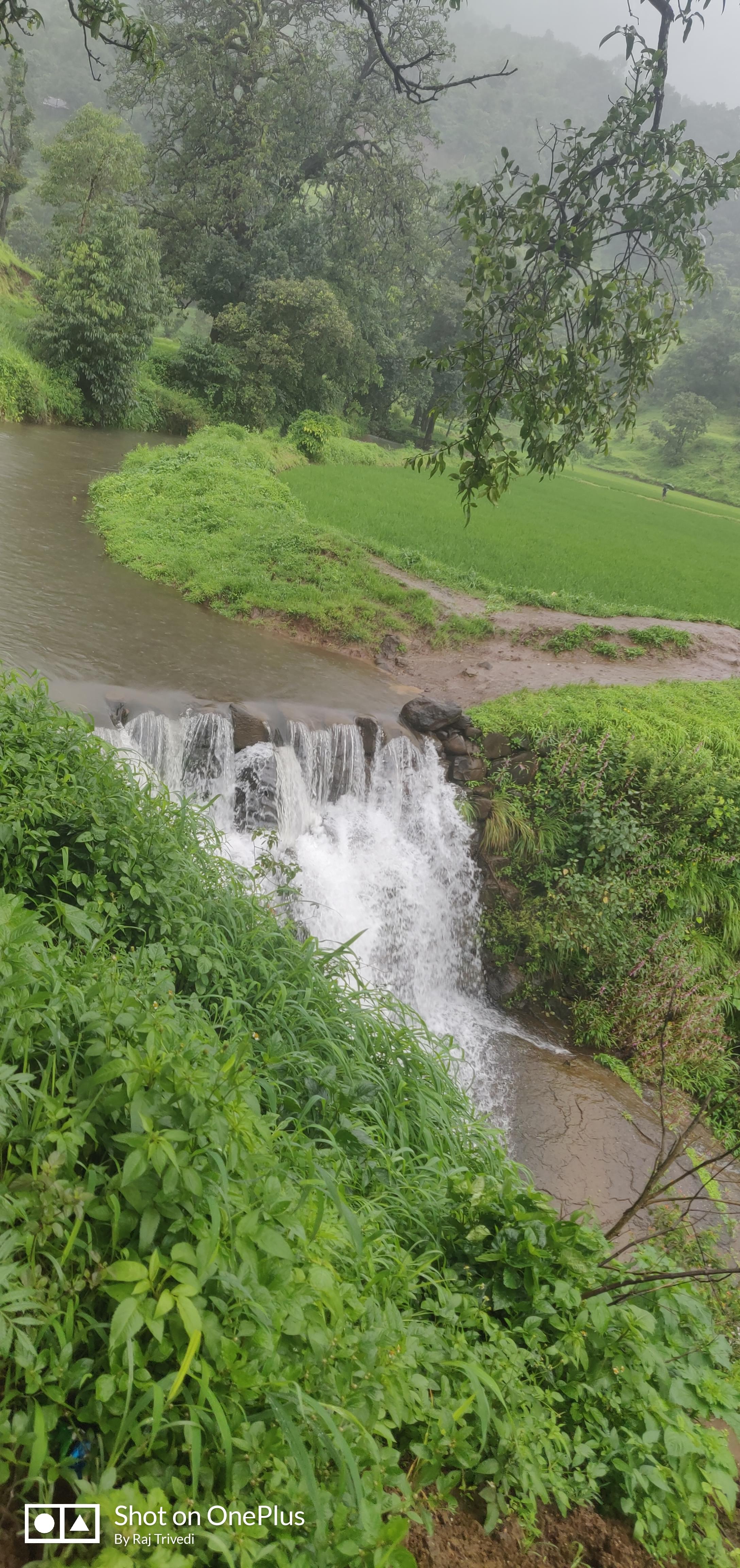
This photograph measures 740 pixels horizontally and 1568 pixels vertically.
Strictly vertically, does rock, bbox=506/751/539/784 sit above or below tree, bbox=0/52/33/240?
below

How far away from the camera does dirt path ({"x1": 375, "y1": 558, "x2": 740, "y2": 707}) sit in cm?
1007

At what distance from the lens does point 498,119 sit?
4267 inches

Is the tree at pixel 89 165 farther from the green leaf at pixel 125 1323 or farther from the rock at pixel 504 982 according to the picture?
the green leaf at pixel 125 1323

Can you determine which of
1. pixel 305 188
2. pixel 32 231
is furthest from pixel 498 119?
pixel 305 188

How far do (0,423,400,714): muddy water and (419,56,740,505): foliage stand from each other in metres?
4.59

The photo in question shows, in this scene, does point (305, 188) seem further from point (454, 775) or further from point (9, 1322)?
point (9, 1322)

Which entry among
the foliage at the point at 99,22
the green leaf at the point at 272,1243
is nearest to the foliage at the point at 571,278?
the foliage at the point at 99,22

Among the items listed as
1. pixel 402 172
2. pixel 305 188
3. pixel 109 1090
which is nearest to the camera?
pixel 109 1090

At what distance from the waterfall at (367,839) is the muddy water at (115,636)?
979mm

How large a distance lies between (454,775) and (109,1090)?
6.48 metres

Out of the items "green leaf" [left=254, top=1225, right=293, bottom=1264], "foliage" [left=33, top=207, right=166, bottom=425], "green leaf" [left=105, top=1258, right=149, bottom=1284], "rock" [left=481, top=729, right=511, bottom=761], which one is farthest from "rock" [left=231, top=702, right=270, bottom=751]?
"foliage" [left=33, top=207, right=166, bottom=425]

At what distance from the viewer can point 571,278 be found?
306cm

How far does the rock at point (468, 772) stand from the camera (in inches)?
319

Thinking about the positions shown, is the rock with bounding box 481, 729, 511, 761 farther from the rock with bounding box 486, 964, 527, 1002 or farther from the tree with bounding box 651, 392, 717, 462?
the tree with bounding box 651, 392, 717, 462
